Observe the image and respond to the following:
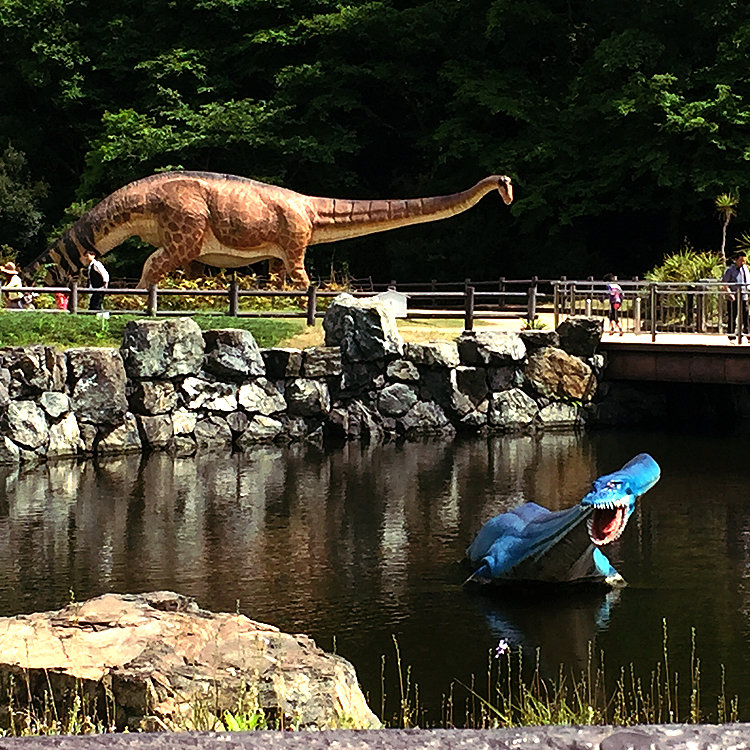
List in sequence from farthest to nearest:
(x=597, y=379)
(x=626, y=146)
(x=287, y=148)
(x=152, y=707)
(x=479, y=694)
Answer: (x=287, y=148) < (x=626, y=146) < (x=597, y=379) < (x=479, y=694) < (x=152, y=707)

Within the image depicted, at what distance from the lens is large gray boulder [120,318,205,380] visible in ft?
58.8

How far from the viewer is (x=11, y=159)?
3306 cm

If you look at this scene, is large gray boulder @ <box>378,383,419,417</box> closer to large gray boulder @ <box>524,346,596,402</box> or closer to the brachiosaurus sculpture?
large gray boulder @ <box>524,346,596,402</box>

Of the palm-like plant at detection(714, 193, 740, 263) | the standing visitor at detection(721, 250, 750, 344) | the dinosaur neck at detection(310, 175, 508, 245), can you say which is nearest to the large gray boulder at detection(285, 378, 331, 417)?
the dinosaur neck at detection(310, 175, 508, 245)

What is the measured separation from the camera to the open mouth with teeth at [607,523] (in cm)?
859

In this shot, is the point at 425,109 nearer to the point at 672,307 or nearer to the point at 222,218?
the point at 222,218

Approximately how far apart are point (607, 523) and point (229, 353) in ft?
A: 35.0

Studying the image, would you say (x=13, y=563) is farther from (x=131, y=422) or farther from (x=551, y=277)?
(x=551, y=277)

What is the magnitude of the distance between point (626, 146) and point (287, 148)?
802 cm

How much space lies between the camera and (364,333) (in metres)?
19.6

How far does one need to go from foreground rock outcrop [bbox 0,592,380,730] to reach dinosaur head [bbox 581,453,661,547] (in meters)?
3.16

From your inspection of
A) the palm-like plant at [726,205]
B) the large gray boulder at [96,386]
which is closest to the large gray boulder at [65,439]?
the large gray boulder at [96,386]

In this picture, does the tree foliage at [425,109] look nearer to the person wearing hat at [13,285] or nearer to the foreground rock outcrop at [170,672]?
the person wearing hat at [13,285]

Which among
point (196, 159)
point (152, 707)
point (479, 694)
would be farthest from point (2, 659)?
point (196, 159)
